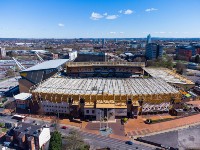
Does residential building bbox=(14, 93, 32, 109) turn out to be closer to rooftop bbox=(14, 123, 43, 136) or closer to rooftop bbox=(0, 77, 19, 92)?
rooftop bbox=(14, 123, 43, 136)

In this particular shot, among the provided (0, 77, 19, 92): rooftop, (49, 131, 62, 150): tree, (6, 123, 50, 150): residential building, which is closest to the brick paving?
(49, 131, 62, 150): tree

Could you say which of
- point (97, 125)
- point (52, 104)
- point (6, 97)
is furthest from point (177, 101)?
point (6, 97)

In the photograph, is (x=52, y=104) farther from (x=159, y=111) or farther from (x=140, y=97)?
(x=159, y=111)

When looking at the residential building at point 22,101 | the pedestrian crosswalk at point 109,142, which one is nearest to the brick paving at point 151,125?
A: the pedestrian crosswalk at point 109,142

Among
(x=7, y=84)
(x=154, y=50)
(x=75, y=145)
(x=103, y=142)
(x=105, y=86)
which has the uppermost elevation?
(x=154, y=50)

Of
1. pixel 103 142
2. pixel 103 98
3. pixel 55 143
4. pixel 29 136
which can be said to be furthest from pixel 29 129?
pixel 103 98

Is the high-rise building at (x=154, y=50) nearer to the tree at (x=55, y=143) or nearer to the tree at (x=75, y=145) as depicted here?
the tree at (x=75, y=145)

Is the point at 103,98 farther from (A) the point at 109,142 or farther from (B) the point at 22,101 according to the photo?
(B) the point at 22,101

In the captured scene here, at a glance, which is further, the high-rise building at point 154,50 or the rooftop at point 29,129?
the high-rise building at point 154,50

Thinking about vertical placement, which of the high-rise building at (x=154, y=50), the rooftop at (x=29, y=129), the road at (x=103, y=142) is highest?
the high-rise building at (x=154, y=50)
